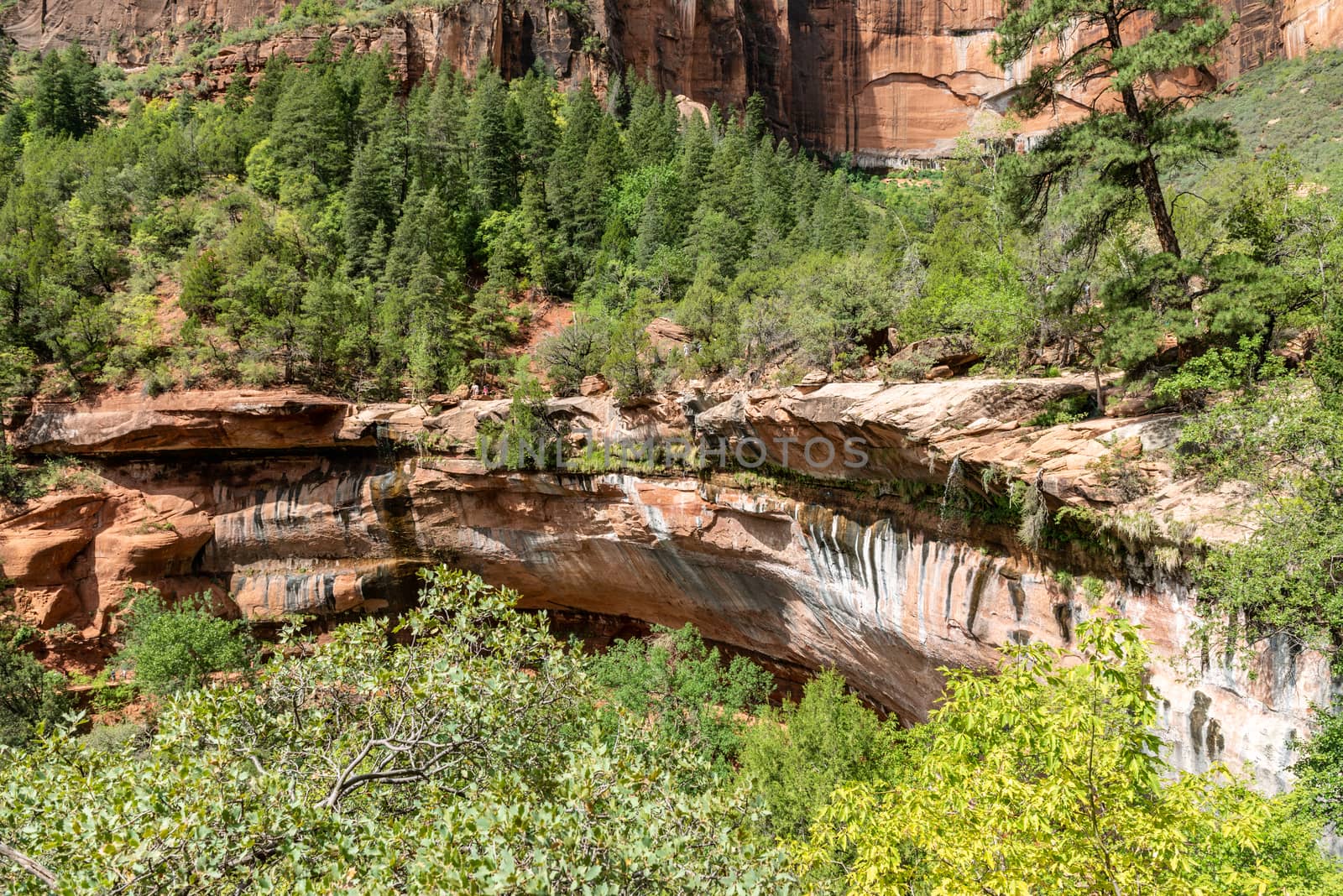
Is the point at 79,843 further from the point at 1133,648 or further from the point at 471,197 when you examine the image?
the point at 471,197

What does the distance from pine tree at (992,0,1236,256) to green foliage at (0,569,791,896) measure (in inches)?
393

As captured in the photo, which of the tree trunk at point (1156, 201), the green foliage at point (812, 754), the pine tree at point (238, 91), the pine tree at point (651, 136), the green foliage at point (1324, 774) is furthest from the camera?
the pine tree at point (238, 91)

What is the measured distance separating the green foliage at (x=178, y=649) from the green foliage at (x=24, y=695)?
65.0 inches

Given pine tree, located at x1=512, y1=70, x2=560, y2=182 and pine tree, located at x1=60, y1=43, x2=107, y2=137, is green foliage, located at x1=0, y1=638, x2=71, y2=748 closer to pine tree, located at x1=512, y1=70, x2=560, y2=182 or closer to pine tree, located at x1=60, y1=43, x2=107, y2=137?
pine tree, located at x1=512, y1=70, x2=560, y2=182

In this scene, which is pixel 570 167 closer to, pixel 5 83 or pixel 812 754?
pixel 812 754

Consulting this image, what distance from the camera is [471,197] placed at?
31.7 metres

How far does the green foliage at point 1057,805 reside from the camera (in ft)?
16.4

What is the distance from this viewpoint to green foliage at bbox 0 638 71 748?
55.7ft

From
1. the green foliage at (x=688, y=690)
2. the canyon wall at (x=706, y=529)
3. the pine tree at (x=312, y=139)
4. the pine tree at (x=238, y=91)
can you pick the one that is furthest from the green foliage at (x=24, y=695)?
the pine tree at (x=238, y=91)

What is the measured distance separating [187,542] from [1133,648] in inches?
964

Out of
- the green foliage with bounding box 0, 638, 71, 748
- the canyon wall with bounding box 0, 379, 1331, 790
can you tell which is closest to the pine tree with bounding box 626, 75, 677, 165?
the canyon wall with bounding box 0, 379, 1331, 790

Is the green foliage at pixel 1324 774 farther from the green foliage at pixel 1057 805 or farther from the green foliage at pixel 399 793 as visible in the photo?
the green foliage at pixel 399 793

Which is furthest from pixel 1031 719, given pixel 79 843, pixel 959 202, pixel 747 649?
pixel 959 202

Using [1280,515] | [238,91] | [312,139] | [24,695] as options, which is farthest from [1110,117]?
[238,91]
